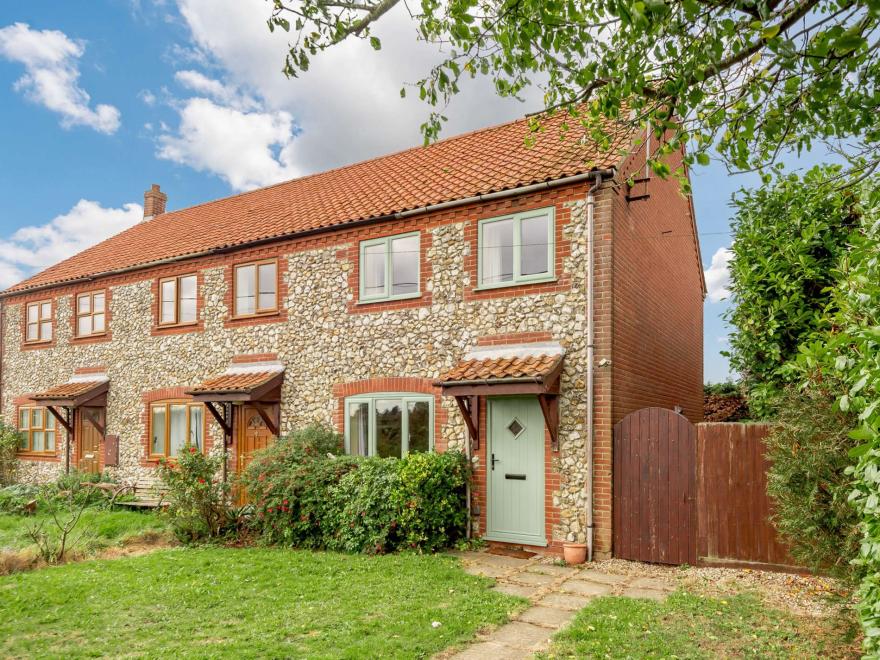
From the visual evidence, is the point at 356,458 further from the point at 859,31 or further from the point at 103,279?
the point at 103,279

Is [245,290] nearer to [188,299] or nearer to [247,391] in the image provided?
[188,299]

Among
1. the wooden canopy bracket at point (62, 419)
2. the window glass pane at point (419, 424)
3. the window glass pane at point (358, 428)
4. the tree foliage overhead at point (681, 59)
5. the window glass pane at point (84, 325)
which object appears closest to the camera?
the tree foliage overhead at point (681, 59)

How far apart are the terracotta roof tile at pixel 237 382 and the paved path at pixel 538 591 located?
18.9ft

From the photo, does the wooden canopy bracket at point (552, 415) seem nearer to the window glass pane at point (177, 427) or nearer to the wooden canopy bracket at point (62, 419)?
the window glass pane at point (177, 427)

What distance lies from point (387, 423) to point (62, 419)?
11.3 meters

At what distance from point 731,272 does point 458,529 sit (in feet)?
21.1

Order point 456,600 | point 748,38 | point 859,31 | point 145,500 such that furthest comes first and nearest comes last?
point 145,500 → point 456,600 → point 748,38 → point 859,31

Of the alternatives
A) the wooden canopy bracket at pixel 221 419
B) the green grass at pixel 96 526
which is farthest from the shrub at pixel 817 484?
the wooden canopy bracket at pixel 221 419

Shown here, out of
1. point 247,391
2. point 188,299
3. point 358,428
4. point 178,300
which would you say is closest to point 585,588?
point 358,428

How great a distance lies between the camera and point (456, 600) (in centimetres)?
734

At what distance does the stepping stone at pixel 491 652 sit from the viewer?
226 inches

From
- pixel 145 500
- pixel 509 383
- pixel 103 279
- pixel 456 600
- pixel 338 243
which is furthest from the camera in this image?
pixel 103 279

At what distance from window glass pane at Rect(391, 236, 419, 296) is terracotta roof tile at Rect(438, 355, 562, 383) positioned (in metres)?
2.27

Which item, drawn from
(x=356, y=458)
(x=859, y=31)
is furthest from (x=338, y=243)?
(x=859, y=31)
